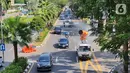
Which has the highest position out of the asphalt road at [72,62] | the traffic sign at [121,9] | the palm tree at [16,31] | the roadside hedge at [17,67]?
the traffic sign at [121,9]

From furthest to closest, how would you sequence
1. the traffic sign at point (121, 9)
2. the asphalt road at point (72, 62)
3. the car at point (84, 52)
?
the car at point (84, 52), the asphalt road at point (72, 62), the traffic sign at point (121, 9)

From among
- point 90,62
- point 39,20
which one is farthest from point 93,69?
point 39,20

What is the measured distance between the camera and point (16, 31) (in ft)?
105

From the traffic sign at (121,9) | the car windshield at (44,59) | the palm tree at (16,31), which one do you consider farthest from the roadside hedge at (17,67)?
the traffic sign at (121,9)

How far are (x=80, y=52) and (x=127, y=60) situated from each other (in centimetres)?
1511

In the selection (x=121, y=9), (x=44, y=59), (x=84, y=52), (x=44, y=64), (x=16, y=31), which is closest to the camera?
(x=121, y=9)

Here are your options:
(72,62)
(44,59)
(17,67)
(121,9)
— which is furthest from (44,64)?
(121,9)

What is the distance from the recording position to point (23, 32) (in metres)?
32.3

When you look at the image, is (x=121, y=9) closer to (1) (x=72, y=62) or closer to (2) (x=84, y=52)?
(1) (x=72, y=62)

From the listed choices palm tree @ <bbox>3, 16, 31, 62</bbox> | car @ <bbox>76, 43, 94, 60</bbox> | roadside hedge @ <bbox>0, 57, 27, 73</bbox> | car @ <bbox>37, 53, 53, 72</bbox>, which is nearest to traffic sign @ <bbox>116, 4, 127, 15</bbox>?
roadside hedge @ <bbox>0, 57, 27, 73</bbox>

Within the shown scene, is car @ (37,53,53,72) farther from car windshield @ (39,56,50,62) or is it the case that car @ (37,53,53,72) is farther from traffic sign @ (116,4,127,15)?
traffic sign @ (116,4,127,15)

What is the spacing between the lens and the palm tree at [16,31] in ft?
105

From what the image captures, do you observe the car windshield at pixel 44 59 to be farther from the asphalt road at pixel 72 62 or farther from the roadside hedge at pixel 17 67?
the roadside hedge at pixel 17 67

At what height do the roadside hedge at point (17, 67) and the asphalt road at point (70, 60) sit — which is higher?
the roadside hedge at point (17, 67)
